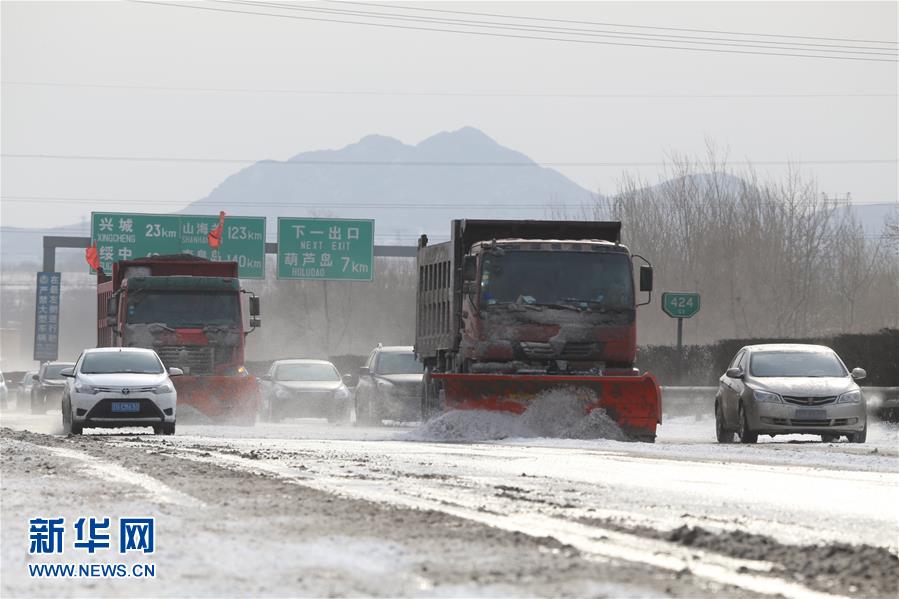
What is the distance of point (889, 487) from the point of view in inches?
579

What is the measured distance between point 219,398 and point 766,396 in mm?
12633

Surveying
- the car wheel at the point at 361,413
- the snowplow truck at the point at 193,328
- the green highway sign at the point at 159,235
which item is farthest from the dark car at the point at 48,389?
the car wheel at the point at 361,413

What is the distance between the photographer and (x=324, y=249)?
5478 centimetres

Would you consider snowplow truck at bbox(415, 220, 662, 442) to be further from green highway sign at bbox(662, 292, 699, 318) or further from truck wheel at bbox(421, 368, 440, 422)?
green highway sign at bbox(662, 292, 699, 318)

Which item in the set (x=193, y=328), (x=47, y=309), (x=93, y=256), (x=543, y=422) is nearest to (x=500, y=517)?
(x=543, y=422)

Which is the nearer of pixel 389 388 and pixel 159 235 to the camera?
pixel 389 388

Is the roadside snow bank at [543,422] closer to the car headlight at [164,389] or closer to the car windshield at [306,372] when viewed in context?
the car headlight at [164,389]

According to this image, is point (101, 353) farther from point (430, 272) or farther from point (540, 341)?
point (540, 341)

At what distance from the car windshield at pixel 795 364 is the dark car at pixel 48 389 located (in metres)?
27.1

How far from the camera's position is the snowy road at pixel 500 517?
7992 millimetres

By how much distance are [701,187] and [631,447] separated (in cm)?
4855

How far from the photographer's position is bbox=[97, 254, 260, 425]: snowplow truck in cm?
3238

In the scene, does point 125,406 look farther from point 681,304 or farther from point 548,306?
point 681,304

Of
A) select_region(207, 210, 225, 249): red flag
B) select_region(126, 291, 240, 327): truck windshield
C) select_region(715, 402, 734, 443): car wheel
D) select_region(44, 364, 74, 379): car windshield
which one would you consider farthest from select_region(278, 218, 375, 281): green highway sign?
select_region(715, 402, 734, 443): car wheel
